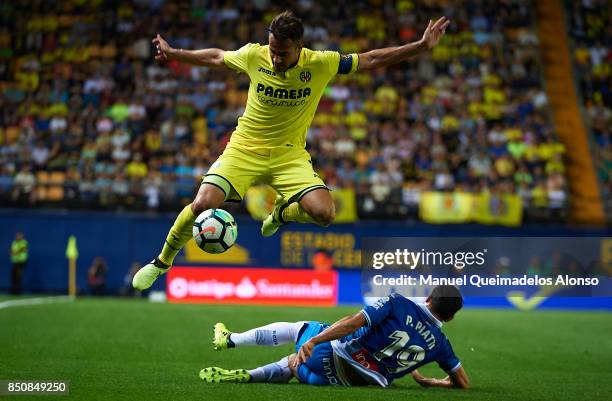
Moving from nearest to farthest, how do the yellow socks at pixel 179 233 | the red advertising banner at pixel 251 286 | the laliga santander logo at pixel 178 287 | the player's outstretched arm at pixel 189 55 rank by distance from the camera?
the player's outstretched arm at pixel 189 55, the yellow socks at pixel 179 233, the red advertising banner at pixel 251 286, the laliga santander logo at pixel 178 287

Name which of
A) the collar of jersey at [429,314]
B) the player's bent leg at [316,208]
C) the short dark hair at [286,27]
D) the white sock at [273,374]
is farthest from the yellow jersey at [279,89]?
the collar of jersey at [429,314]

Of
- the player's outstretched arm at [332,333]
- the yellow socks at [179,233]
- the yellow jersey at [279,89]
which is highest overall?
the yellow jersey at [279,89]

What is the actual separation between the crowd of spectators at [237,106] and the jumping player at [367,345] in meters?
15.3

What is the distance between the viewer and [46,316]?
17297mm

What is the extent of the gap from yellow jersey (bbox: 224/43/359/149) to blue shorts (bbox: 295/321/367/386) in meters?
2.08

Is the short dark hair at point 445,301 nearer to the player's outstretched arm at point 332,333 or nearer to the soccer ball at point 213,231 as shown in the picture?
the player's outstretched arm at point 332,333

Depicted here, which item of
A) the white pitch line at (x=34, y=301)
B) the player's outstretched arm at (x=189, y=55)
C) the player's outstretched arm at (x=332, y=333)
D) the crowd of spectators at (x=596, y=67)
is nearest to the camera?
the player's outstretched arm at (x=332, y=333)

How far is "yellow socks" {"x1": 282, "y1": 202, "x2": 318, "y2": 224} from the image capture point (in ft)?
32.9

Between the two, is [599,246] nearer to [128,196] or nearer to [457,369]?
[128,196]

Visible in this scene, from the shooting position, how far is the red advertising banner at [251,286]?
23.0 meters

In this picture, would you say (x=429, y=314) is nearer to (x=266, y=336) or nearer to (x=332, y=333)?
(x=332, y=333)

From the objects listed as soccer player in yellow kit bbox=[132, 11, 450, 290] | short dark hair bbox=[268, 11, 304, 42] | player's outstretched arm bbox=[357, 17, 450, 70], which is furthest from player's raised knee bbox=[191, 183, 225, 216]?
player's outstretched arm bbox=[357, 17, 450, 70]

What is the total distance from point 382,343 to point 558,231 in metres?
17.1

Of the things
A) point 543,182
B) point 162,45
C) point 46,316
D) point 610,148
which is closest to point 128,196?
point 46,316
